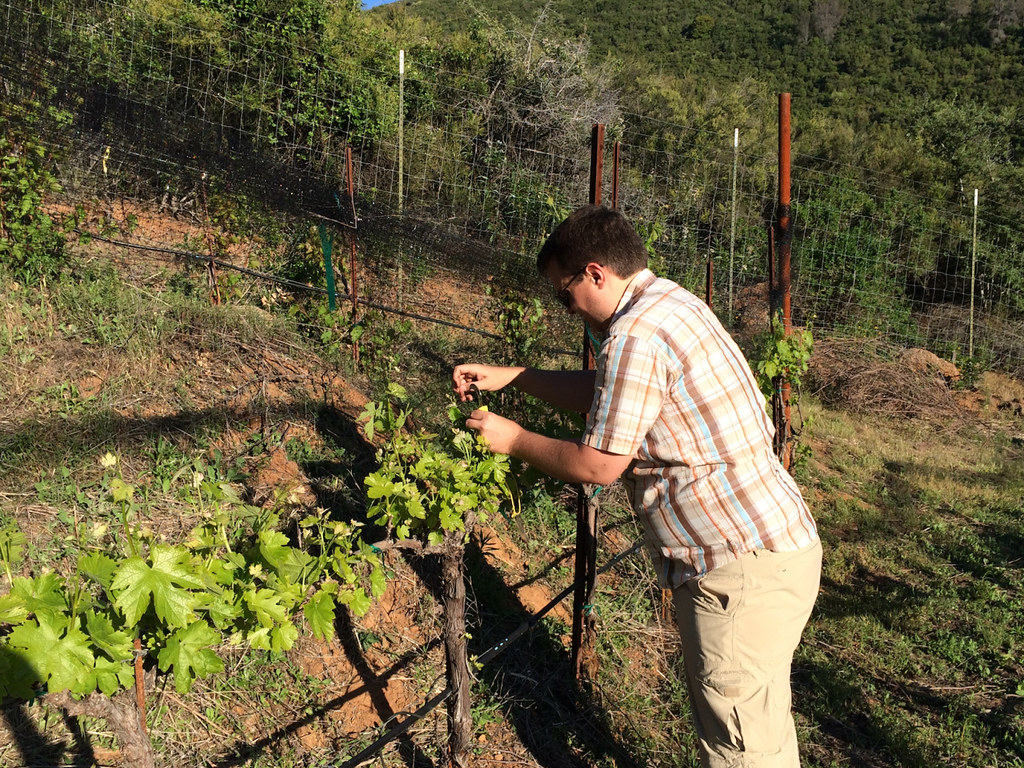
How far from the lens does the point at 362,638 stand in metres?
2.91

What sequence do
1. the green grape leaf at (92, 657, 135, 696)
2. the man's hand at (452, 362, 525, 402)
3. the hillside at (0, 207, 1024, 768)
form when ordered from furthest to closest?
the hillside at (0, 207, 1024, 768) → the man's hand at (452, 362, 525, 402) → the green grape leaf at (92, 657, 135, 696)

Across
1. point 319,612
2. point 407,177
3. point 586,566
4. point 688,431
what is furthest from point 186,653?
point 407,177

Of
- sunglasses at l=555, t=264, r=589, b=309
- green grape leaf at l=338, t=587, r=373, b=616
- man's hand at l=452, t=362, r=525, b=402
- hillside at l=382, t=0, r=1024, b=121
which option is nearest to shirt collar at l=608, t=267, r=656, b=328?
sunglasses at l=555, t=264, r=589, b=309

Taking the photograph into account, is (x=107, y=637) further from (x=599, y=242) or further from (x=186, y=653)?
(x=599, y=242)

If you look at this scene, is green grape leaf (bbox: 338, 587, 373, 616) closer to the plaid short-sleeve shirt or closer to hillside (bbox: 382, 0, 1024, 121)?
the plaid short-sleeve shirt

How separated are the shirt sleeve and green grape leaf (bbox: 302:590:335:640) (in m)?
0.72

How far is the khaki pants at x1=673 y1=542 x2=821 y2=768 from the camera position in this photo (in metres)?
1.88

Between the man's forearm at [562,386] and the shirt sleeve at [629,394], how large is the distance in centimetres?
55

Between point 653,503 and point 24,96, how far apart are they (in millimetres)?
4130

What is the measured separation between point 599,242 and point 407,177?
5.56 meters

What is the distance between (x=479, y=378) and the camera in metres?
2.35

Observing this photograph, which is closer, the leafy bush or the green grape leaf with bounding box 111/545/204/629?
the green grape leaf with bounding box 111/545/204/629

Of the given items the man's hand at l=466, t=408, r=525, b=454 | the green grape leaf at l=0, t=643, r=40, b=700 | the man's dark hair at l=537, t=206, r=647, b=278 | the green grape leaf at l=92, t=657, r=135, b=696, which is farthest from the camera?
the man's hand at l=466, t=408, r=525, b=454

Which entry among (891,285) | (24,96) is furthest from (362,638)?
(891,285)
